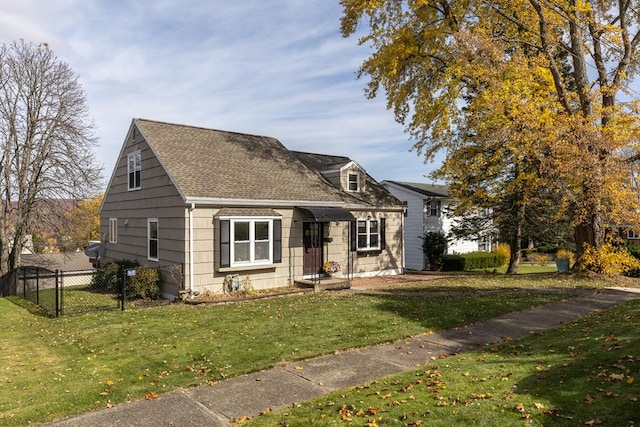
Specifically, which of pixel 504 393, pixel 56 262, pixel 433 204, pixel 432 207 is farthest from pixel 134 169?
pixel 433 204

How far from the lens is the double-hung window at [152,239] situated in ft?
55.7

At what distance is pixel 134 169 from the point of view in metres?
18.8

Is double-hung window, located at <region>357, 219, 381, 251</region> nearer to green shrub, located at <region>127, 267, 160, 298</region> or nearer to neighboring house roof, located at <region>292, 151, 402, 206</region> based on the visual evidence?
neighboring house roof, located at <region>292, 151, 402, 206</region>

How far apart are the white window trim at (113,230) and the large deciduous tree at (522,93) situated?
47.9 feet

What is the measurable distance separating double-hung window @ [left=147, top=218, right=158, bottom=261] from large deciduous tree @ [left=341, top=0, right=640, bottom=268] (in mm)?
12717

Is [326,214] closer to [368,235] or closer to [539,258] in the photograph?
[368,235]

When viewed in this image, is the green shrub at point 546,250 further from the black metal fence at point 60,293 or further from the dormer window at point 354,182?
the black metal fence at point 60,293

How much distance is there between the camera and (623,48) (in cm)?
1880

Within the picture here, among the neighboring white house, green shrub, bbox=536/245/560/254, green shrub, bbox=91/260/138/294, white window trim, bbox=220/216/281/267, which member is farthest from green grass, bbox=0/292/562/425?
green shrub, bbox=536/245/560/254

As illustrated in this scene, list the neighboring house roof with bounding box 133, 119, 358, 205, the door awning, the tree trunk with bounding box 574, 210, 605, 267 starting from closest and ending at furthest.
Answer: the neighboring house roof with bounding box 133, 119, 358, 205
the door awning
the tree trunk with bounding box 574, 210, 605, 267

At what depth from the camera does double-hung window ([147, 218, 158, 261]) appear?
16969 millimetres

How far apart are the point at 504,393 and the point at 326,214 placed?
1182 cm

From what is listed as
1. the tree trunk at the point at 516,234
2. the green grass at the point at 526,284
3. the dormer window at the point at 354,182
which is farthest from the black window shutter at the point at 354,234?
the tree trunk at the point at 516,234

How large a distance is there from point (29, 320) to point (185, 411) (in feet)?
32.0
